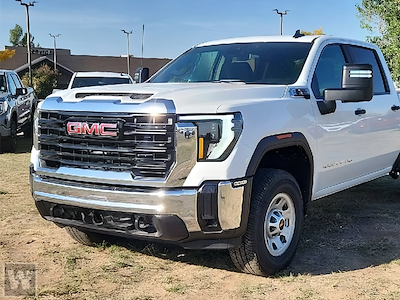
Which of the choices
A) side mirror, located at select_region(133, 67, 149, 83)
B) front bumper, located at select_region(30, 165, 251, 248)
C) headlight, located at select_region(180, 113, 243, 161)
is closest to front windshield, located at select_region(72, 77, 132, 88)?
side mirror, located at select_region(133, 67, 149, 83)

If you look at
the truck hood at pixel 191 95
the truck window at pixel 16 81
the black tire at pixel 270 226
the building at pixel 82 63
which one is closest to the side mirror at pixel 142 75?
the truck hood at pixel 191 95

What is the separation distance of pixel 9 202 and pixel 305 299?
13.6 ft

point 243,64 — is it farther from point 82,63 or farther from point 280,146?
point 82,63

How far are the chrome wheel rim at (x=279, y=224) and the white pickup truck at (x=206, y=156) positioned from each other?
1 centimetres

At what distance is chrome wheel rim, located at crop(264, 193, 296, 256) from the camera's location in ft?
12.8

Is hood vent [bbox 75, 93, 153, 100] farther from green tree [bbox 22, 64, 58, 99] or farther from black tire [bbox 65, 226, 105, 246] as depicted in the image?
green tree [bbox 22, 64, 58, 99]

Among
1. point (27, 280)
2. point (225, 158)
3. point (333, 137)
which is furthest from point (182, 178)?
point (333, 137)

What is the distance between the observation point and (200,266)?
4.19m

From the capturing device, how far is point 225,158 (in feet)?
11.1

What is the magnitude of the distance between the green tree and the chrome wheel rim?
42.9m

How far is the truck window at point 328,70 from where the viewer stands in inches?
181

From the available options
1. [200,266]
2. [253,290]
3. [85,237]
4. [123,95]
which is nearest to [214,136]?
[123,95]

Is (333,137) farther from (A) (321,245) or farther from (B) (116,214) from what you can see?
(B) (116,214)

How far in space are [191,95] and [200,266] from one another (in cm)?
148
